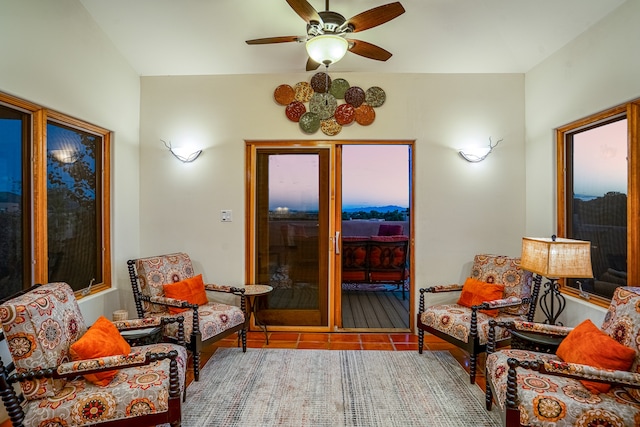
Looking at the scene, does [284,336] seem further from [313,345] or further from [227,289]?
[227,289]

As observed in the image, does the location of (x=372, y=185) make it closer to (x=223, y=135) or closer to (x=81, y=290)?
(x=223, y=135)

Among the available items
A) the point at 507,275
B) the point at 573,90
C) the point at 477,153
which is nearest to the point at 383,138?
the point at 477,153

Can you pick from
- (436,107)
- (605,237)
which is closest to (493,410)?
(605,237)

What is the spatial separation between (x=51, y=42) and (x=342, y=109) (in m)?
2.52

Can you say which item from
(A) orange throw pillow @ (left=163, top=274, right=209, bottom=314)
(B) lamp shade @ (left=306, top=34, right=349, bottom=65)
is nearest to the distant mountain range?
(A) orange throw pillow @ (left=163, top=274, right=209, bottom=314)

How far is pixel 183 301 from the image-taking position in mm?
2855

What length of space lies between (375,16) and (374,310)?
11.6 ft

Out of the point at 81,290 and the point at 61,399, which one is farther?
the point at 81,290

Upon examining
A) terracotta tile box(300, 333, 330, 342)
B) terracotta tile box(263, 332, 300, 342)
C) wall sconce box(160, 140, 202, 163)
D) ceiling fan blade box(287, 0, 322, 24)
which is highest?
ceiling fan blade box(287, 0, 322, 24)

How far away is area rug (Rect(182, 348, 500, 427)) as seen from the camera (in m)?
2.20

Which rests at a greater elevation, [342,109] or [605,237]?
[342,109]

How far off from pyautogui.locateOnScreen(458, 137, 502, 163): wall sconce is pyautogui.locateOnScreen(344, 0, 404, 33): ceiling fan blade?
1.91 metres

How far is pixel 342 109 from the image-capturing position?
3.65 meters

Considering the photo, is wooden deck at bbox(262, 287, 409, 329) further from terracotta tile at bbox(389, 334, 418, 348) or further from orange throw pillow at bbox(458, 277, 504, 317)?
orange throw pillow at bbox(458, 277, 504, 317)
